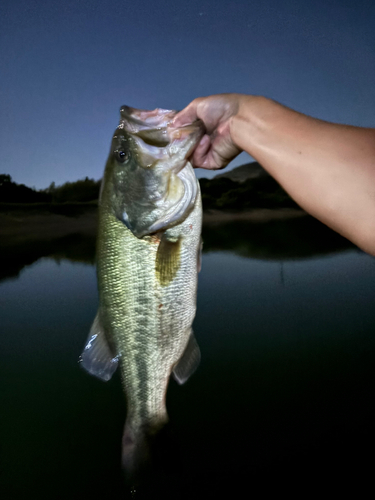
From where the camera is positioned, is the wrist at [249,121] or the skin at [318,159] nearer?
the skin at [318,159]

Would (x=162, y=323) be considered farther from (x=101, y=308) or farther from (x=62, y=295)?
(x=62, y=295)

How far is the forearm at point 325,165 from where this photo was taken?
2.39 feet

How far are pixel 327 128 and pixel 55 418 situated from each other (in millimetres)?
10054

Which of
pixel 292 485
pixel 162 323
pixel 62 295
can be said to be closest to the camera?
pixel 162 323

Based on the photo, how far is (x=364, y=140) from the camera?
734mm

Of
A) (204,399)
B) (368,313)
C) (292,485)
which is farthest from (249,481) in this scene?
(368,313)

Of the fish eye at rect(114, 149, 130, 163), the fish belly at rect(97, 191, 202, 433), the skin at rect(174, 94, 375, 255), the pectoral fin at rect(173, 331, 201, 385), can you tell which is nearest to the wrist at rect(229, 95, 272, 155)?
the skin at rect(174, 94, 375, 255)

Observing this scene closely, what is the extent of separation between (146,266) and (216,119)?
567 mm

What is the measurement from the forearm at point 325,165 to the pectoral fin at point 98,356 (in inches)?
32.6

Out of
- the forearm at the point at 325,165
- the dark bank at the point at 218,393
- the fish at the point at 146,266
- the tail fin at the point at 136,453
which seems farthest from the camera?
the dark bank at the point at 218,393

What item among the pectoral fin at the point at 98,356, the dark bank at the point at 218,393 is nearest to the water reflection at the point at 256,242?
the dark bank at the point at 218,393

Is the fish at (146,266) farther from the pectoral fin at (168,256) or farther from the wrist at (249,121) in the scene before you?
the wrist at (249,121)

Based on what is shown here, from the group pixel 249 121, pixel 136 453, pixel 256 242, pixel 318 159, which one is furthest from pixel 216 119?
pixel 256 242

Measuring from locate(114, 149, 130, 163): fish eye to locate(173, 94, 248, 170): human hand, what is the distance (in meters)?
0.19
